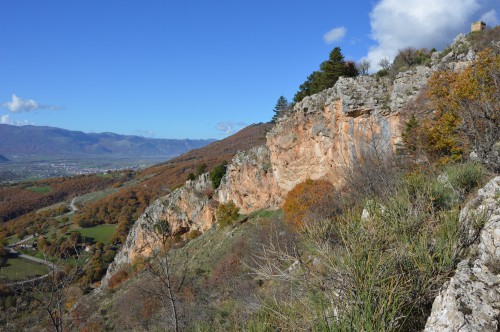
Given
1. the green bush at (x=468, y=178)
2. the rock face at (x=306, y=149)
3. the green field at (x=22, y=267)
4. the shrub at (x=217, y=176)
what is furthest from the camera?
the green field at (x=22, y=267)

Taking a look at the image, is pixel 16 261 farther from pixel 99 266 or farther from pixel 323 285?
pixel 323 285

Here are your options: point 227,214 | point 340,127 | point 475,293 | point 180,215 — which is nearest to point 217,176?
point 180,215

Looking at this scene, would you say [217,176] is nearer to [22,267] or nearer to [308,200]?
[308,200]

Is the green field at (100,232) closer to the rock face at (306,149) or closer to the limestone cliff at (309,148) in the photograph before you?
the rock face at (306,149)

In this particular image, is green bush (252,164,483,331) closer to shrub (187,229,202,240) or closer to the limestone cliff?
the limestone cliff

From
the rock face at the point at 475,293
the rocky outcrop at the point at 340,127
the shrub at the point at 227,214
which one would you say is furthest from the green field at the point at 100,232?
the rock face at the point at 475,293

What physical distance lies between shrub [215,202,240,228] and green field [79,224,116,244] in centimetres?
3720

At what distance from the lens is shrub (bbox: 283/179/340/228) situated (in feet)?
66.5

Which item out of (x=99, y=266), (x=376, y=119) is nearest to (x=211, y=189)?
(x=99, y=266)

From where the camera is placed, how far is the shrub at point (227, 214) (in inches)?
1356

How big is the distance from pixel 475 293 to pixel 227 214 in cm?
3255

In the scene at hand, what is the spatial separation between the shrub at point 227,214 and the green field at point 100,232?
3720 centimetres

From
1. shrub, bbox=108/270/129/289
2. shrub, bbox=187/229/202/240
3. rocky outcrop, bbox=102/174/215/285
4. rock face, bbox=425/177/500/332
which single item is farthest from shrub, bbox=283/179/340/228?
shrub, bbox=108/270/129/289

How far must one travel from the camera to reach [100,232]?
66.0 m
